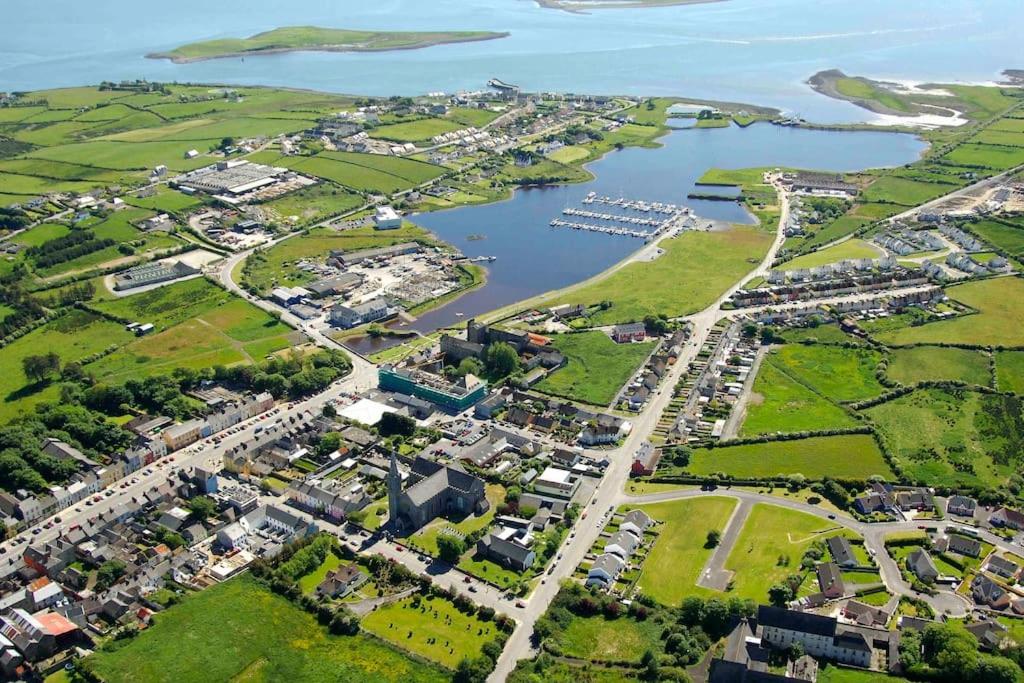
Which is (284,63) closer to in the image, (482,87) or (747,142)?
(482,87)

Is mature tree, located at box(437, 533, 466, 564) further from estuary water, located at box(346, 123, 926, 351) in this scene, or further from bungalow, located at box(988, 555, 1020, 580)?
estuary water, located at box(346, 123, 926, 351)

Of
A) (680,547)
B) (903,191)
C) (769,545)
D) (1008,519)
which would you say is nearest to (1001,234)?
(903,191)

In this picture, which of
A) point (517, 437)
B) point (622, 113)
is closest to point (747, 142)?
point (622, 113)

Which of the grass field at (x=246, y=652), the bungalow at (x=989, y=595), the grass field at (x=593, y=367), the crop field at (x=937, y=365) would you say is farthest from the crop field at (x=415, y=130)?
the bungalow at (x=989, y=595)

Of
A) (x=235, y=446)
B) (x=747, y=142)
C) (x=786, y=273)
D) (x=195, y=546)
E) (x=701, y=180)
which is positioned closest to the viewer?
(x=195, y=546)

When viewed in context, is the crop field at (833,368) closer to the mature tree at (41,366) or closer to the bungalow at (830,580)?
the bungalow at (830,580)

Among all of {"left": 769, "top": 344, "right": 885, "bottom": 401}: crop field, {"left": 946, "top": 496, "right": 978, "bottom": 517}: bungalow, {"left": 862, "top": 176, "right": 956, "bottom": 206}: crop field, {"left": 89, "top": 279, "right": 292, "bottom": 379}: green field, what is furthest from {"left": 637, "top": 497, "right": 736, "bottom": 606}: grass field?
{"left": 862, "top": 176, "right": 956, "bottom": 206}: crop field
